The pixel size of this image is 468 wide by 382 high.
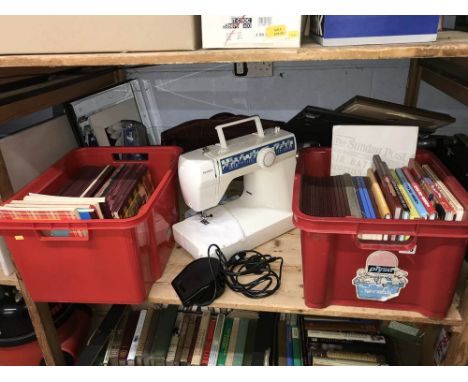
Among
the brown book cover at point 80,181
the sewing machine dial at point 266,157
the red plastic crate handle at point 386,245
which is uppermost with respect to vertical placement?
the sewing machine dial at point 266,157

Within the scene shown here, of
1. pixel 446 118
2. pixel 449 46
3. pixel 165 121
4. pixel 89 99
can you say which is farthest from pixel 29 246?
pixel 446 118

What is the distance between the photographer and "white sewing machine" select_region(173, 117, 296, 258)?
849 mm

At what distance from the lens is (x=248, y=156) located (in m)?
0.89

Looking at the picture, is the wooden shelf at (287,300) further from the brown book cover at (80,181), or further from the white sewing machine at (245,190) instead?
the brown book cover at (80,181)

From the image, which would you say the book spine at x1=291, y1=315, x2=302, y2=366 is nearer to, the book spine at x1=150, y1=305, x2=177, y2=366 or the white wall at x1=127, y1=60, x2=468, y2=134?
the book spine at x1=150, y1=305, x2=177, y2=366

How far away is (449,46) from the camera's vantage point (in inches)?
24.4

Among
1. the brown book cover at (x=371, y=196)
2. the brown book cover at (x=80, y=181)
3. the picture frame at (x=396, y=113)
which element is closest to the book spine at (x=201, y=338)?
the brown book cover at (x=80, y=181)

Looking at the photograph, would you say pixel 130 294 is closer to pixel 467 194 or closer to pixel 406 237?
pixel 406 237

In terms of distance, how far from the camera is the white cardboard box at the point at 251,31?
0.65 meters

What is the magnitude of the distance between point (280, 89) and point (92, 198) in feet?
2.74

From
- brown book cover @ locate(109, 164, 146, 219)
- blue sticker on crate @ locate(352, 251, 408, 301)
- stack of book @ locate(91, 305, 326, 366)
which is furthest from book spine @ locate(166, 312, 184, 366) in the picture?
blue sticker on crate @ locate(352, 251, 408, 301)

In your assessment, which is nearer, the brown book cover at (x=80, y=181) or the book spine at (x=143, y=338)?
the brown book cover at (x=80, y=181)

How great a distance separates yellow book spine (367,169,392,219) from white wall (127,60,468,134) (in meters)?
0.52
